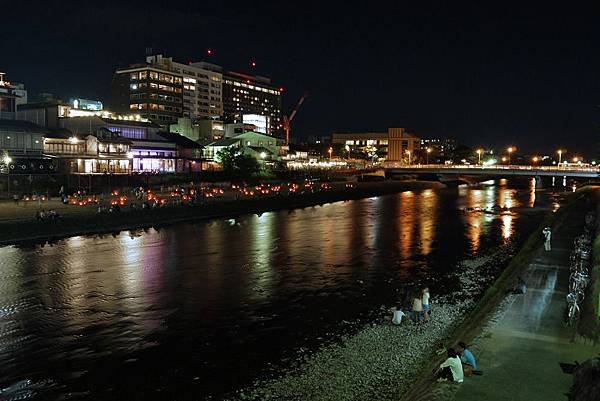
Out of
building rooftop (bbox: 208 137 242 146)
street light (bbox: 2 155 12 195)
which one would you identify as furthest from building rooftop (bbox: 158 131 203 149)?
street light (bbox: 2 155 12 195)

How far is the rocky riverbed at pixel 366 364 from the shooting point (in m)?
11.8

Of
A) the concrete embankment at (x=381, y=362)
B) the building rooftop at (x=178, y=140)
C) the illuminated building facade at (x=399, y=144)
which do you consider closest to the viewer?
the concrete embankment at (x=381, y=362)

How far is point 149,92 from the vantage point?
106750 mm

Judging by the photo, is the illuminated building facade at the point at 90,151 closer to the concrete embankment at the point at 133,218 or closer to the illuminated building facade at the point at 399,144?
the concrete embankment at the point at 133,218

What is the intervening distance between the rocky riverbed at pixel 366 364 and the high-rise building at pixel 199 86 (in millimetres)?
108153

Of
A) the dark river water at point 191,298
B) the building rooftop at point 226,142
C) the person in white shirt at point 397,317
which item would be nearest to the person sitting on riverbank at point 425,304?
the person in white shirt at point 397,317

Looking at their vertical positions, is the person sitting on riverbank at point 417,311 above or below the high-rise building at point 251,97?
below

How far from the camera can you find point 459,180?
114 metres

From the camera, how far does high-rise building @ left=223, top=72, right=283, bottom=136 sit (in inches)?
5861

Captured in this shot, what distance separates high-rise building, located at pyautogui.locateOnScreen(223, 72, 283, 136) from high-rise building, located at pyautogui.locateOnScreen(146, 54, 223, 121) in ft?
16.2

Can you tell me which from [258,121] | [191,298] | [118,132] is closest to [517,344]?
[191,298]

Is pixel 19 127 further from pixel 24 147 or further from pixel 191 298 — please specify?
pixel 191 298

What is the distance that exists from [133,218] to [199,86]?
323 ft

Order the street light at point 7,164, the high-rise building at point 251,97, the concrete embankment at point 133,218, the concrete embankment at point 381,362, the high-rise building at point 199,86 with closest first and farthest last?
the concrete embankment at point 381,362, the concrete embankment at point 133,218, the street light at point 7,164, the high-rise building at point 199,86, the high-rise building at point 251,97
